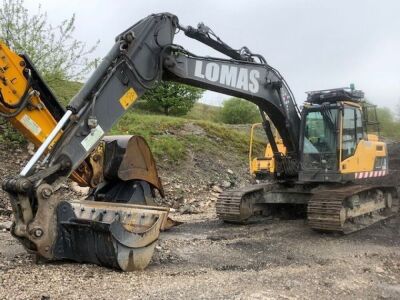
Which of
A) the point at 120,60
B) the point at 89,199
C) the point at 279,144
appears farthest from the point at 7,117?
the point at 279,144

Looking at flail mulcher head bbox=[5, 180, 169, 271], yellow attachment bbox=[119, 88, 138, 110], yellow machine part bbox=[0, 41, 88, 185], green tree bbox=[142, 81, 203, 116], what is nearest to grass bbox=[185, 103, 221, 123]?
green tree bbox=[142, 81, 203, 116]

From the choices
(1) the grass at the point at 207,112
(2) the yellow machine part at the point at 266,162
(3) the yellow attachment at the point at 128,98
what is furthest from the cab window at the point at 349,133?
(1) the grass at the point at 207,112

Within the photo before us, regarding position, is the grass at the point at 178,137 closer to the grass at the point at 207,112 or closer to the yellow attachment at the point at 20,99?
the yellow attachment at the point at 20,99

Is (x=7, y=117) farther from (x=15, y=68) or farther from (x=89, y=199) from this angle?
(x=89, y=199)

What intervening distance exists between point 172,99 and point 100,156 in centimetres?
1512

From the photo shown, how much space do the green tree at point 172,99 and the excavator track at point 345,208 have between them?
1328 centimetres

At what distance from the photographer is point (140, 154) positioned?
7.52m

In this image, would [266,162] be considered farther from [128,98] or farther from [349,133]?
[128,98]

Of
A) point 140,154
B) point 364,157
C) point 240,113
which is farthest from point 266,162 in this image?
point 240,113

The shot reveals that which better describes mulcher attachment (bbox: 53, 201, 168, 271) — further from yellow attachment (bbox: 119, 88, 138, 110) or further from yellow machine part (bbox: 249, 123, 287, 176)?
yellow machine part (bbox: 249, 123, 287, 176)

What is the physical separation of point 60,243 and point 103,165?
1.80 m

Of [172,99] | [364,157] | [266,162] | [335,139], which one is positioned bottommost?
[266,162]

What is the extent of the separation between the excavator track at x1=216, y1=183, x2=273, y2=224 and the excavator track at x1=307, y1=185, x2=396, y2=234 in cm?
134

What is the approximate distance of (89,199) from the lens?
25.0 feet
